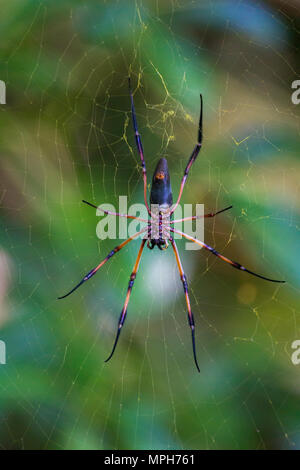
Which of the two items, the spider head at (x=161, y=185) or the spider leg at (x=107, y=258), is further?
the spider leg at (x=107, y=258)

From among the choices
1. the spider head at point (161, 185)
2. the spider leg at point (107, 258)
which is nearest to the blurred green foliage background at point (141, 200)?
the spider leg at point (107, 258)

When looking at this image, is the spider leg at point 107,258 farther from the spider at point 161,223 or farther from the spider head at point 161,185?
the spider head at point 161,185

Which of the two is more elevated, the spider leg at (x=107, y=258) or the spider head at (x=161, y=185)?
the spider head at (x=161, y=185)

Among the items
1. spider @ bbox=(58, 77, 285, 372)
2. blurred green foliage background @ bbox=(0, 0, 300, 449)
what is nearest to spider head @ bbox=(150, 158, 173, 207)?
spider @ bbox=(58, 77, 285, 372)

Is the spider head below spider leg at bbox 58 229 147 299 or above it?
above

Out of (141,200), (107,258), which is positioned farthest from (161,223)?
(107,258)

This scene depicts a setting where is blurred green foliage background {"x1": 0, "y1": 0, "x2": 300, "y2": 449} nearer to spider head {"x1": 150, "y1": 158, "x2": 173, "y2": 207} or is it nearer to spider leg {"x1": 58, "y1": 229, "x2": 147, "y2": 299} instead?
spider leg {"x1": 58, "y1": 229, "x2": 147, "y2": 299}

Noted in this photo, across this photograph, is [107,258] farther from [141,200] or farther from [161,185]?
[161,185]
